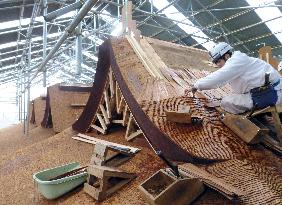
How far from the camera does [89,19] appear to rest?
17.3 meters

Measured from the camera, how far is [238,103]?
4.31 m

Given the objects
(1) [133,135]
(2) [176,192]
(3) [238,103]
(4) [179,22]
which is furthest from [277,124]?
(4) [179,22]

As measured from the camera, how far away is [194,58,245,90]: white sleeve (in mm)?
4043

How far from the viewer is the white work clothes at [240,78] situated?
4.06m

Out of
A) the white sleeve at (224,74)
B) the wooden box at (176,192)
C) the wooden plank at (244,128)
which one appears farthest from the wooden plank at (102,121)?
the wooden box at (176,192)

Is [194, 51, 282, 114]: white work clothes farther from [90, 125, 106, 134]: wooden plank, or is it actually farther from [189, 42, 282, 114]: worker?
[90, 125, 106, 134]: wooden plank

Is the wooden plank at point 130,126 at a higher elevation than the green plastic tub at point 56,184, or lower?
higher

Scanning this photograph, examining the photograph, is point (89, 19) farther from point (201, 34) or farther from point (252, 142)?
point (252, 142)

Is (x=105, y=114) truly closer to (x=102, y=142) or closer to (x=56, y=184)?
(x=102, y=142)

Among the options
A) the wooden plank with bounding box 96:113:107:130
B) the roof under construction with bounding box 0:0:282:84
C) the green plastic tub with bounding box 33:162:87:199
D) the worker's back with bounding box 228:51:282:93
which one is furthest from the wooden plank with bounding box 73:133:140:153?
the roof under construction with bounding box 0:0:282:84

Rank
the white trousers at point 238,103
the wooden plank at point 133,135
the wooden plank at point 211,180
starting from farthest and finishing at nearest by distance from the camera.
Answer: the wooden plank at point 133,135, the white trousers at point 238,103, the wooden plank at point 211,180

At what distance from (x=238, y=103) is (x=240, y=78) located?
374 millimetres

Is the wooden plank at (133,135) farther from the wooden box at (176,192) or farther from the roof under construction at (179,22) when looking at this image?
the roof under construction at (179,22)

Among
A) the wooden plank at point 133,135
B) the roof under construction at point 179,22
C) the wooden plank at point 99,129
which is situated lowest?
the wooden plank at point 133,135
